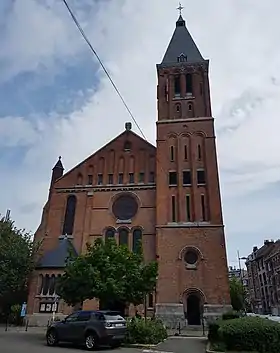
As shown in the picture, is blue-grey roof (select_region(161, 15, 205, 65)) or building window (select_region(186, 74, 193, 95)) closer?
building window (select_region(186, 74, 193, 95))

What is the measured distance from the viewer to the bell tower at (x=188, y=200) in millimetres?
28688

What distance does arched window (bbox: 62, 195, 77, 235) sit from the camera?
33875 mm

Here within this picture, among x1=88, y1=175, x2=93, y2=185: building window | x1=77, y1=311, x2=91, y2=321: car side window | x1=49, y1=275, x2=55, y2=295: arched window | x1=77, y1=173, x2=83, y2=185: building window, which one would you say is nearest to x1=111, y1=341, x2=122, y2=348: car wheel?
x1=77, y1=311, x2=91, y2=321: car side window

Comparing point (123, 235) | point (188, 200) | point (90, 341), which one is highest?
point (188, 200)

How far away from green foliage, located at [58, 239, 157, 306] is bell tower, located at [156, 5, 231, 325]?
32.2ft

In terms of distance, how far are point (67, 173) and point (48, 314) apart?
1452 centimetres

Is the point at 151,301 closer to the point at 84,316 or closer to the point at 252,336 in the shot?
the point at 84,316

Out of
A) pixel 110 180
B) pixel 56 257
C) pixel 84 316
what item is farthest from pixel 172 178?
pixel 84 316

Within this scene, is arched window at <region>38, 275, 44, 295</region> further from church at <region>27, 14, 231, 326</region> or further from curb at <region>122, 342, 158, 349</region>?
curb at <region>122, 342, 158, 349</region>

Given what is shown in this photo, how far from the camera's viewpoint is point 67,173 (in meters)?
36.5

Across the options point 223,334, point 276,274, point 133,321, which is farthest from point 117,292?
point 276,274

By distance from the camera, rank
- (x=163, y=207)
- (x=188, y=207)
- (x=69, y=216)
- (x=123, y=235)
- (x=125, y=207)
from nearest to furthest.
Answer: (x=163, y=207), (x=188, y=207), (x=123, y=235), (x=125, y=207), (x=69, y=216)

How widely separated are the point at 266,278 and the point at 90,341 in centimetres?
6326

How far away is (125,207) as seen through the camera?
34250 millimetres
